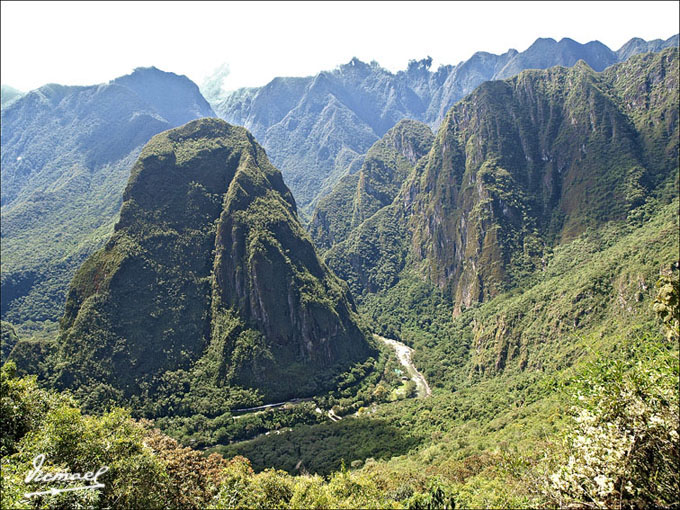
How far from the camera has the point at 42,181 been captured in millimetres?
197750

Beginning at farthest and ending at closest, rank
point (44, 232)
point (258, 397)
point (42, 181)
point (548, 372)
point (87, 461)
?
point (42, 181) < point (44, 232) < point (258, 397) < point (548, 372) < point (87, 461)

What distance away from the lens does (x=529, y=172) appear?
13188 centimetres

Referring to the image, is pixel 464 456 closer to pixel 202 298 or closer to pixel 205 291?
pixel 202 298

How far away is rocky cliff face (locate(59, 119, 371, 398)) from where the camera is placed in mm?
79438

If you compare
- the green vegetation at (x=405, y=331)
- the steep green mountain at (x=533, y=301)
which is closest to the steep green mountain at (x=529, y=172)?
the steep green mountain at (x=533, y=301)

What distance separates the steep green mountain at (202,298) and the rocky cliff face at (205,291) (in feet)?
0.82

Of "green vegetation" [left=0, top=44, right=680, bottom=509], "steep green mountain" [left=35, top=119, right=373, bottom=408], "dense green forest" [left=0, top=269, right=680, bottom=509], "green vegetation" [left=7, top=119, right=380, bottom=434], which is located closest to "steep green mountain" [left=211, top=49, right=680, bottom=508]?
"dense green forest" [left=0, top=269, right=680, bottom=509]

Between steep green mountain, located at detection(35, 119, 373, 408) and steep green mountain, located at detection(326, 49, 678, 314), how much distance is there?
1866 inches

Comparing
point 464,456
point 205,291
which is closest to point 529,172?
point 464,456

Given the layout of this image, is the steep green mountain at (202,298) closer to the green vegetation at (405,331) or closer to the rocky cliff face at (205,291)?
the rocky cliff face at (205,291)

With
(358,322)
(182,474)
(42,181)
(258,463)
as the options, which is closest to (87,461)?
(182,474)

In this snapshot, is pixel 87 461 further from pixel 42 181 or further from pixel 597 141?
pixel 42 181

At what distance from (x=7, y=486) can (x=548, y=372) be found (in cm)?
7313

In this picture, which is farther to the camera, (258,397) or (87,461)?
(258,397)
